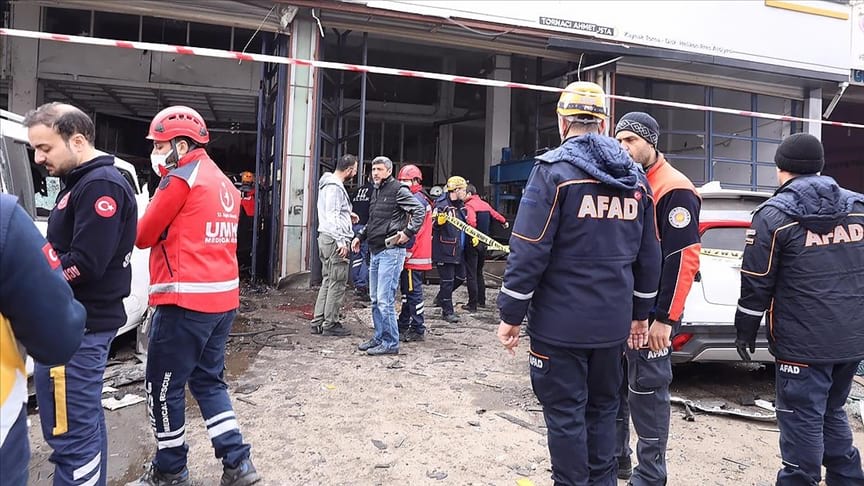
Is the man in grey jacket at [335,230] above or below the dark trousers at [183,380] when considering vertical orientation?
above

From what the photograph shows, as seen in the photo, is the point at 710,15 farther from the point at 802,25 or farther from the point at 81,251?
the point at 81,251

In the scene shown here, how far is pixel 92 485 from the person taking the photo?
230 cm

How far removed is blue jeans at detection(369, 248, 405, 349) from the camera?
18.0 feet

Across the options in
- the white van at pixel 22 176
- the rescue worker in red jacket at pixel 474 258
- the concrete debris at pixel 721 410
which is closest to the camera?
the white van at pixel 22 176

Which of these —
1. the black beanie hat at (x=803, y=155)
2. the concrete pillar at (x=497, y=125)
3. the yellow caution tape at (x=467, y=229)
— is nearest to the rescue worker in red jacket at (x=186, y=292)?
the black beanie hat at (x=803, y=155)

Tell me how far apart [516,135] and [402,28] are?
5449mm

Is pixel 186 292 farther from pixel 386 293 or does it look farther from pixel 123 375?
pixel 386 293

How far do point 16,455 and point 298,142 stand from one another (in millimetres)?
8015

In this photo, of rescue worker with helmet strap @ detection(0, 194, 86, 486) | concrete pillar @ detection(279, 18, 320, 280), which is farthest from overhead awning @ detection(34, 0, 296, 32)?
rescue worker with helmet strap @ detection(0, 194, 86, 486)

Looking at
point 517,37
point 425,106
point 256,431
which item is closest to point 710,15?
point 517,37

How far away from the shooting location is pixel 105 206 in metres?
2.30

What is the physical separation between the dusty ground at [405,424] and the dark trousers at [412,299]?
420 mm

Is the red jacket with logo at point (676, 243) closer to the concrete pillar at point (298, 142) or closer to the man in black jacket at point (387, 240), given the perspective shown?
the man in black jacket at point (387, 240)

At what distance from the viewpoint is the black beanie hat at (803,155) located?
9.21 feet
